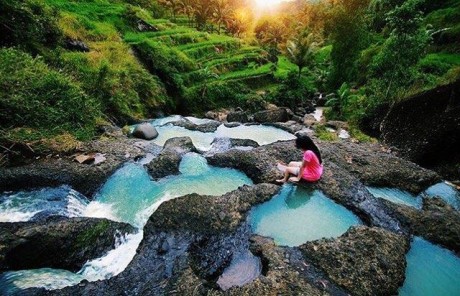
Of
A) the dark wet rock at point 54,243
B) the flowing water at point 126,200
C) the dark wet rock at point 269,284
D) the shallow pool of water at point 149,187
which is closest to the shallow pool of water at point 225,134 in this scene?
the flowing water at point 126,200

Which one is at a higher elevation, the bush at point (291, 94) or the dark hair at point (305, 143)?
the dark hair at point (305, 143)

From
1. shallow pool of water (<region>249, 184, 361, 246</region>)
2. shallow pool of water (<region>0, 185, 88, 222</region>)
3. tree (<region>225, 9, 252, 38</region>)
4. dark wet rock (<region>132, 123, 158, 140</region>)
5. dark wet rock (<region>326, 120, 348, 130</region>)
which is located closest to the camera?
shallow pool of water (<region>249, 184, 361, 246</region>)

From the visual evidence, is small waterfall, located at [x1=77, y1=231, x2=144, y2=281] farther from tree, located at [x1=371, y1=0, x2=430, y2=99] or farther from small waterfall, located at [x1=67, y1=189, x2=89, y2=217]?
tree, located at [x1=371, y1=0, x2=430, y2=99]

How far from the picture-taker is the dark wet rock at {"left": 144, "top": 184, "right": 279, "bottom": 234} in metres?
6.87

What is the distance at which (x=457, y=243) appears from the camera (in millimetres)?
6961

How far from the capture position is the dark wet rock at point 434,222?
7.08 m

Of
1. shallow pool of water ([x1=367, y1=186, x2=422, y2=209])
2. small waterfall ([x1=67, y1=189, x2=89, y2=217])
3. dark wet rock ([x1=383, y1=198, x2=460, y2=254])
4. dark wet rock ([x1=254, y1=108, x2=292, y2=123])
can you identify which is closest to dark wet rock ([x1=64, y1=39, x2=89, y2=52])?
dark wet rock ([x1=254, y1=108, x2=292, y2=123])

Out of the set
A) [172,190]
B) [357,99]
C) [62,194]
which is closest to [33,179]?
[62,194]

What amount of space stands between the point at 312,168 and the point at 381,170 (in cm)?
357

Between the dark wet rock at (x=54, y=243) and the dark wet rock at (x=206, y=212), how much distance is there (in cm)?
110

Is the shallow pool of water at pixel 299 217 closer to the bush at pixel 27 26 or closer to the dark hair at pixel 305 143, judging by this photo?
the dark hair at pixel 305 143

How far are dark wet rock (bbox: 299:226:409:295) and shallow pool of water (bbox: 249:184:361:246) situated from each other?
1.57 ft

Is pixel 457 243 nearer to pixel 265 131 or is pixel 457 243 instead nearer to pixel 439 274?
pixel 439 274

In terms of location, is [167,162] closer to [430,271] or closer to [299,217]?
[299,217]
